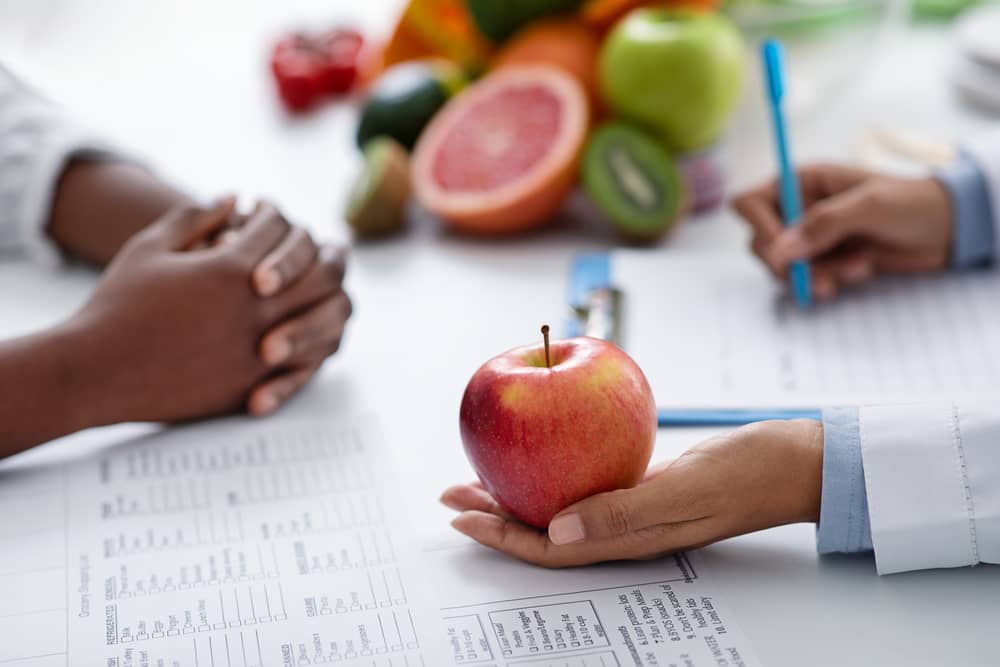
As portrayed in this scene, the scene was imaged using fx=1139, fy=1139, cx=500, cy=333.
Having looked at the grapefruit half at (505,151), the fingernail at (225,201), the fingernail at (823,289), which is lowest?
the fingernail at (823,289)

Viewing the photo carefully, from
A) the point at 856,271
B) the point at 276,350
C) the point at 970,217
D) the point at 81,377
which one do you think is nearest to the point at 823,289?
the point at 856,271

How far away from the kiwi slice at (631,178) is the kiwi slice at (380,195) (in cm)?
20

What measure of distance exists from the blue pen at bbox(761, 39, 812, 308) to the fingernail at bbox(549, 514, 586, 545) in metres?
0.44

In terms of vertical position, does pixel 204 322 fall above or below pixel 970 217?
above

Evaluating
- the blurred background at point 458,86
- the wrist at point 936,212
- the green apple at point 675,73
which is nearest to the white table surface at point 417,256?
the blurred background at point 458,86

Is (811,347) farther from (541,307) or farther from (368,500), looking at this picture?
(368,500)

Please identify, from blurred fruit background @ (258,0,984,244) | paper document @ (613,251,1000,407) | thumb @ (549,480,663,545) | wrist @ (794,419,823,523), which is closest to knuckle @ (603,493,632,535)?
thumb @ (549,480,663,545)

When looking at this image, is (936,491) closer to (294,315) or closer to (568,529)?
(568,529)

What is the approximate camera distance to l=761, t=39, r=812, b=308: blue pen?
924mm

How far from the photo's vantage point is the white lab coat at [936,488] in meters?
0.67

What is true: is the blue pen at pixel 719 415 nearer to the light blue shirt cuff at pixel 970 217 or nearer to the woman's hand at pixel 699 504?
the woman's hand at pixel 699 504

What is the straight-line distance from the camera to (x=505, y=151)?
1.22m

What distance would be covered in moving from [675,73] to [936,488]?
60cm

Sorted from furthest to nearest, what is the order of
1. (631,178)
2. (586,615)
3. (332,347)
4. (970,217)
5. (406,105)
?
1. (406,105)
2. (631,178)
3. (970,217)
4. (332,347)
5. (586,615)
